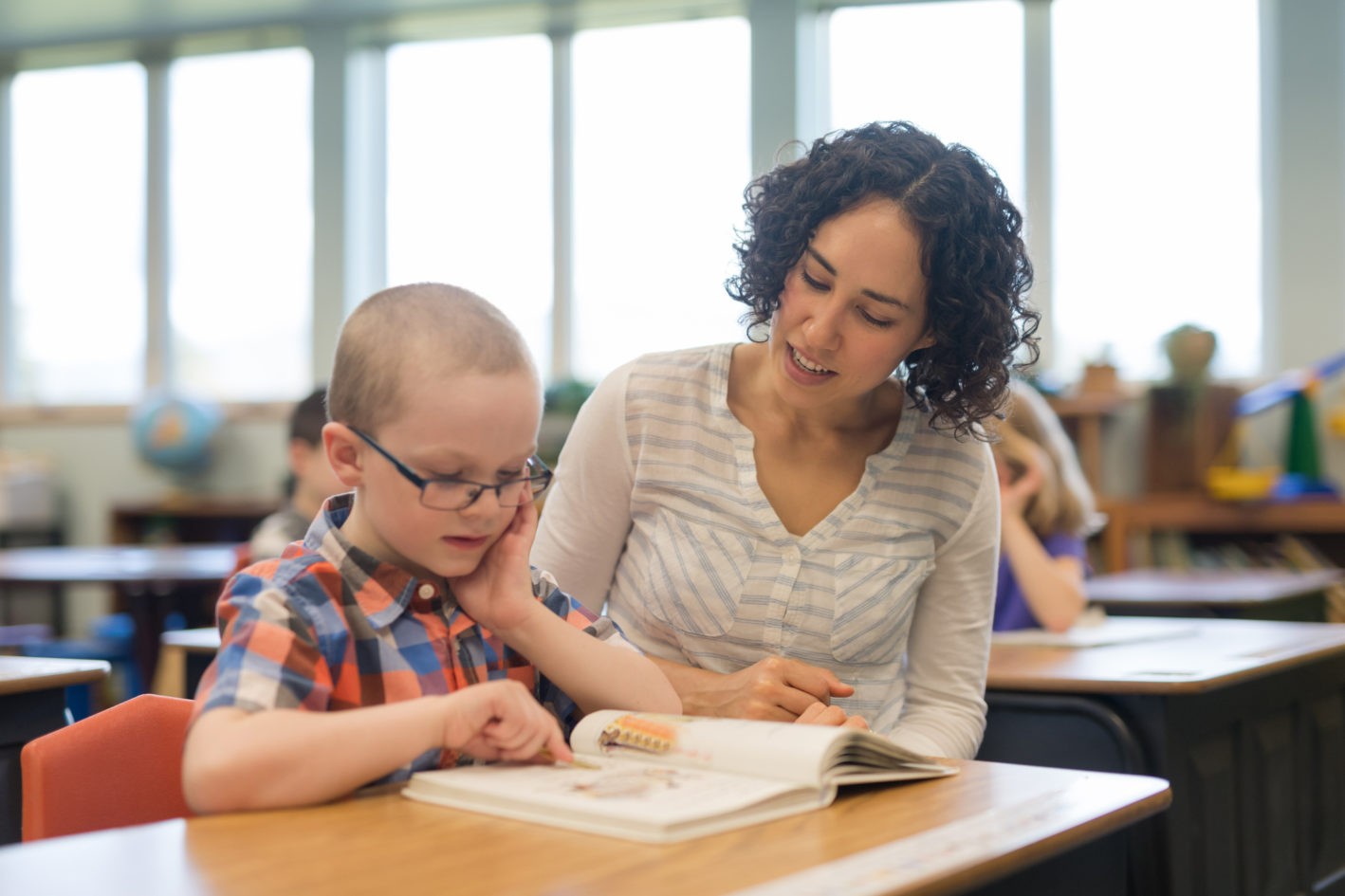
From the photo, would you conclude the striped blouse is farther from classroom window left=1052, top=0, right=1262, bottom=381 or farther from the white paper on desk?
classroom window left=1052, top=0, right=1262, bottom=381

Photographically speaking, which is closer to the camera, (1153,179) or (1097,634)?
(1097,634)

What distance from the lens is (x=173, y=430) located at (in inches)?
273

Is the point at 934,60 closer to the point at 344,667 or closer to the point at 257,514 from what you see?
the point at 257,514

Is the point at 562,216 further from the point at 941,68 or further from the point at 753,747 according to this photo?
the point at 753,747

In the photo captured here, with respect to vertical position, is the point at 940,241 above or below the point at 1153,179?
below

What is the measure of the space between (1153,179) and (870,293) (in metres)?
4.98

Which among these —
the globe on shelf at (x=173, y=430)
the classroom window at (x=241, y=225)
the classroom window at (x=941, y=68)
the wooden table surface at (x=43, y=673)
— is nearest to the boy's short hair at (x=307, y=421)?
the wooden table surface at (x=43, y=673)

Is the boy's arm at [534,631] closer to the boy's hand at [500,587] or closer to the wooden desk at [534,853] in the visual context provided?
the boy's hand at [500,587]

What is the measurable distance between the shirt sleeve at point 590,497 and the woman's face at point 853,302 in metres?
0.23

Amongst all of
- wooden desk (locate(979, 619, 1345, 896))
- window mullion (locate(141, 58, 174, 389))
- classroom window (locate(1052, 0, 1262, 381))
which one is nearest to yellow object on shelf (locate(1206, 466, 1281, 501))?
classroom window (locate(1052, 0, 1262, 381))

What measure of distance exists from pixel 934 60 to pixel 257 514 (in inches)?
152

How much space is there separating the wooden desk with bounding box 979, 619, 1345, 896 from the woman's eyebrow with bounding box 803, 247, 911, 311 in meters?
0.70

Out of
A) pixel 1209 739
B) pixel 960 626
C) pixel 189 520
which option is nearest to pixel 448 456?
pixel 960 626

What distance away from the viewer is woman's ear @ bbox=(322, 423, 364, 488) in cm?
122
